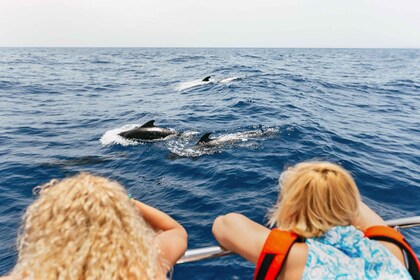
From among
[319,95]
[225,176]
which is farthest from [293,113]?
[225,176]

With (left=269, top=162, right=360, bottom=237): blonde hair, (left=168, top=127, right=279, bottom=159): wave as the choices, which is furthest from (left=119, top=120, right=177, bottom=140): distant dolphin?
(left=269, top=162, right=360, bottom=237): blonde hair

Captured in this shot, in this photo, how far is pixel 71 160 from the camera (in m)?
11.4

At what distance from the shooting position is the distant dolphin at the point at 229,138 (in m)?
12.5

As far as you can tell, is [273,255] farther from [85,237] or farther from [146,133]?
[146,133]

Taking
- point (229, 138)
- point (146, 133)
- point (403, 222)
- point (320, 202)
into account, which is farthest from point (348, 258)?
point (146, 133)

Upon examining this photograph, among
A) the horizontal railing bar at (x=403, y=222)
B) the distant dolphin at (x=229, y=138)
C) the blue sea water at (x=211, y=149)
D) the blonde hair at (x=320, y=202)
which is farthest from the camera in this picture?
the distant dolphin at (x=229, y=138)

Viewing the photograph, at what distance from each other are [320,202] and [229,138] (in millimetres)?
10926

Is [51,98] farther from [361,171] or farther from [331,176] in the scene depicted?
[331,176]

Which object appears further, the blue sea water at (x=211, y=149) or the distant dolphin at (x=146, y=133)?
the distant dolphin at (x=146, y=133)

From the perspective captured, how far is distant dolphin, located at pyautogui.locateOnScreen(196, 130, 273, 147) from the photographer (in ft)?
41.2

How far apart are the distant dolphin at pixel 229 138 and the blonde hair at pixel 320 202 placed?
31.9 feet

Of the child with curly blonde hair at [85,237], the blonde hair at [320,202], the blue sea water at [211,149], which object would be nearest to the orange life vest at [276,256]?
the blonde hair at [320,202]

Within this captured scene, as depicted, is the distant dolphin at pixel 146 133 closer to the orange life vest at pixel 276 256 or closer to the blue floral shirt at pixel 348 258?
the orange life vest at pixel 276 256

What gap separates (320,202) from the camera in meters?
2.45
